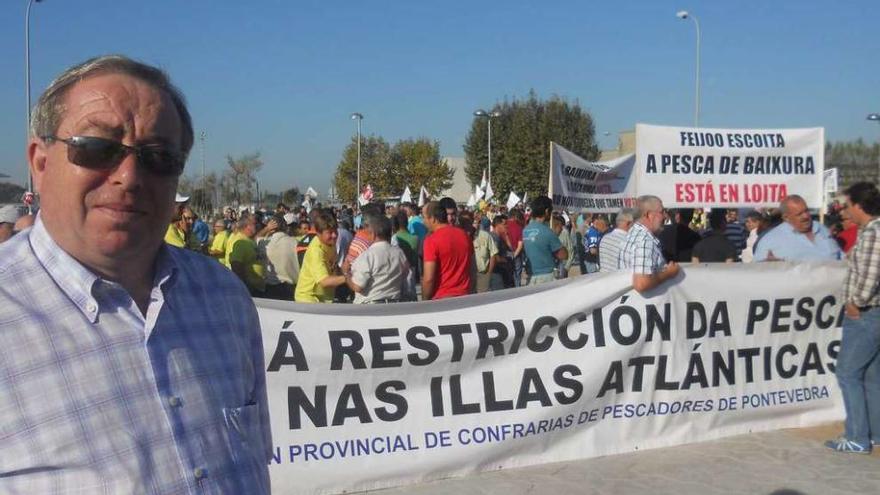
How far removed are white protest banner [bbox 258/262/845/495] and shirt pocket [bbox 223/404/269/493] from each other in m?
3.51

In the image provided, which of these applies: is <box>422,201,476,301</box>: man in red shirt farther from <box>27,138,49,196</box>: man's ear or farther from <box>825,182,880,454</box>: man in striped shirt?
<box>27,138,49,196</box>: man's ear

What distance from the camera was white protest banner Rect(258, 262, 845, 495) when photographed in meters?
5.42

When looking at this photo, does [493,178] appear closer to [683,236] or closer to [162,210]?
[683,236]

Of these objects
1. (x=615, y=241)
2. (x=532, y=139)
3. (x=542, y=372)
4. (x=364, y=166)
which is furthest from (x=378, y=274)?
(x=364, y=166)

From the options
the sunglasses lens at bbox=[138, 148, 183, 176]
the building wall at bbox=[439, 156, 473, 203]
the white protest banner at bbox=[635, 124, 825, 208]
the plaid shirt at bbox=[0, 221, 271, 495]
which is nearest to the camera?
the plaid shirt at bbox=[0, 221, 271, 495]

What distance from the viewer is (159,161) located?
5.52ft

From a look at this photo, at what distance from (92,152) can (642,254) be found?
5300 millimetres

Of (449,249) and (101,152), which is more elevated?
(101,152)

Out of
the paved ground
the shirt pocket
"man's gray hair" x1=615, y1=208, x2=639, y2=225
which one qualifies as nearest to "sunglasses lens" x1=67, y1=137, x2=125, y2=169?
the shirt pocket

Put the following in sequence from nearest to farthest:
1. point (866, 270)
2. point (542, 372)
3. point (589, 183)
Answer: point (542, 372) < point (866, 270) < point (589, 183)

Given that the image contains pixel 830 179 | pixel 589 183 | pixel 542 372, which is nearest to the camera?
pixel 542 372

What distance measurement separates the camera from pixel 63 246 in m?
1.63

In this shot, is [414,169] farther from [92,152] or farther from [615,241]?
[92,152]

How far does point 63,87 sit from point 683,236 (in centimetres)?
1039
